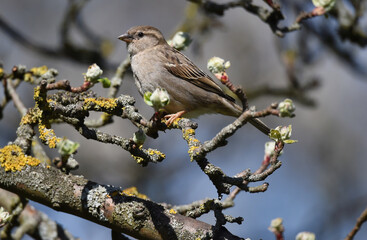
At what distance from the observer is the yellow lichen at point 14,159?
2.62 m

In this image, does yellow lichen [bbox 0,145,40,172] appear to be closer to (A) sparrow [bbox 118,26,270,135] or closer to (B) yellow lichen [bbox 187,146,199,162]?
(B) yellow lichen [bbox 187,146,199,162]

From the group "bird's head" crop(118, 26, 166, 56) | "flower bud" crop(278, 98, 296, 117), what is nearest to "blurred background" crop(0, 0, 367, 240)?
"bird's head" crop(118, 26, 166, 56)

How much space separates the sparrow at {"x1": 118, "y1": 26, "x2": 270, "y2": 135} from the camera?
4598 millimetres

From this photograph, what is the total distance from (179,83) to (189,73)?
0.62 ft

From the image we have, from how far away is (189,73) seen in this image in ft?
16.3

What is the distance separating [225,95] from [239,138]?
4.72m

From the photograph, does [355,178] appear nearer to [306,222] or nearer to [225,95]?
[306,222]

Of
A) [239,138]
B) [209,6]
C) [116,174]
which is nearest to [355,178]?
[239,138]

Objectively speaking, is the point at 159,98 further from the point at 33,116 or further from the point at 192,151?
the point at 33,116

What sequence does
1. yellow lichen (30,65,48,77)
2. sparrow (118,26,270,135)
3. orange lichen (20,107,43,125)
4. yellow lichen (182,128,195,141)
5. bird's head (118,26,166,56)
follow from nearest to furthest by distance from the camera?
yellow lichen (182,128,195,141) → orange lichen (20,107,43,125) → yellow lichen (30,65,48,77) → sparrow (118,26,270,135) → bird's head (118,26,166,56)

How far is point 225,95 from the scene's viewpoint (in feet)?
15.8

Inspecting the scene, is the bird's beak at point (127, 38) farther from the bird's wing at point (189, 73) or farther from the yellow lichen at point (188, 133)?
the yellow lichen at point (188, 133)

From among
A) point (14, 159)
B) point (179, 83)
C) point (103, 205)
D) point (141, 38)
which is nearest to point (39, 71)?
point (14, 159)

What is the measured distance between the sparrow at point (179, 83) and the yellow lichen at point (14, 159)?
1901mm
